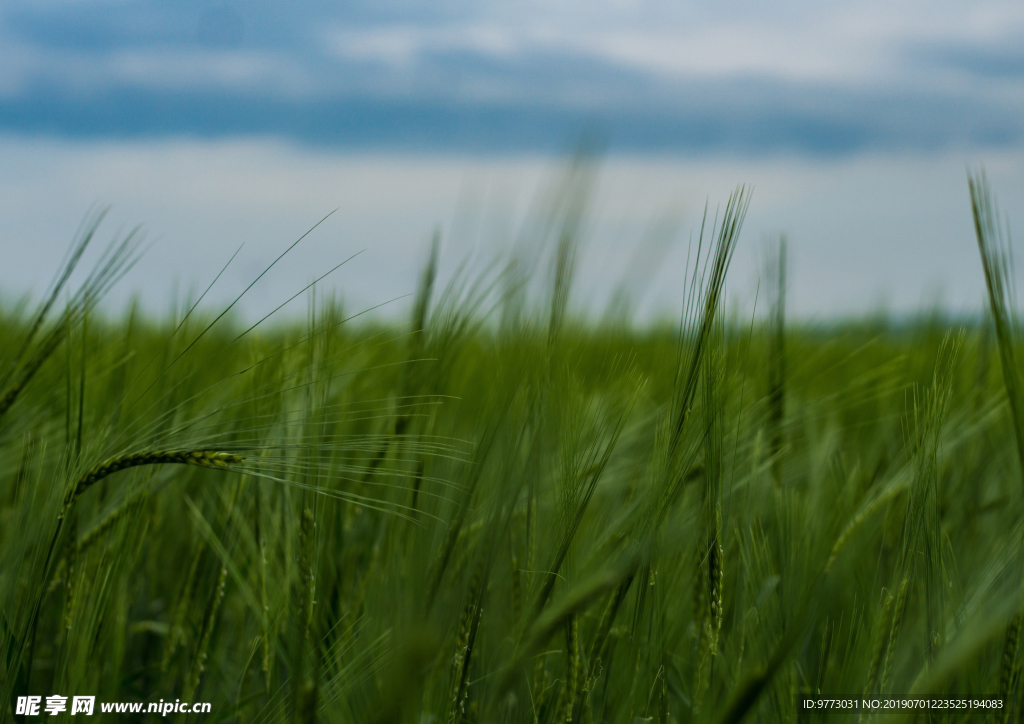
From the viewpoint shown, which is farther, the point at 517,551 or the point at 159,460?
the point at 517,551

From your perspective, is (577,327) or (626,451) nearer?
(577,327)

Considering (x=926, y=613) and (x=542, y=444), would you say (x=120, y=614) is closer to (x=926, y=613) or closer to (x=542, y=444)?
(x=542, y=444)

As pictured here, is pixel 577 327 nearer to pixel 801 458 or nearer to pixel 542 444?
pixel 542 444

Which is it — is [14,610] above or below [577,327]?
below

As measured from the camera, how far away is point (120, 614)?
809 millimetres

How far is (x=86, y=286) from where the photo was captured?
757 mm

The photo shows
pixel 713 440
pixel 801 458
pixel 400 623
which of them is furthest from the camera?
pixel 801 458

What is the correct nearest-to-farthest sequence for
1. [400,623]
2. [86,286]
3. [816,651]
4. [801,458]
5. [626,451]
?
[400,623], [86,286], [816,651], [626,451], [801,458]

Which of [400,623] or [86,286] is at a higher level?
[86,286]

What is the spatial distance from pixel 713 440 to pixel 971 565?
→ 0.42m

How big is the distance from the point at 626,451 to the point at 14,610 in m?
0.80

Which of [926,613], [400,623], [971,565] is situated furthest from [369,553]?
[971,565]

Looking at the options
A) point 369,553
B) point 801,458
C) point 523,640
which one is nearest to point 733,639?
point 523,640

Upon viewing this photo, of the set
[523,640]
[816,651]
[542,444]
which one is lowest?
[816,651]
